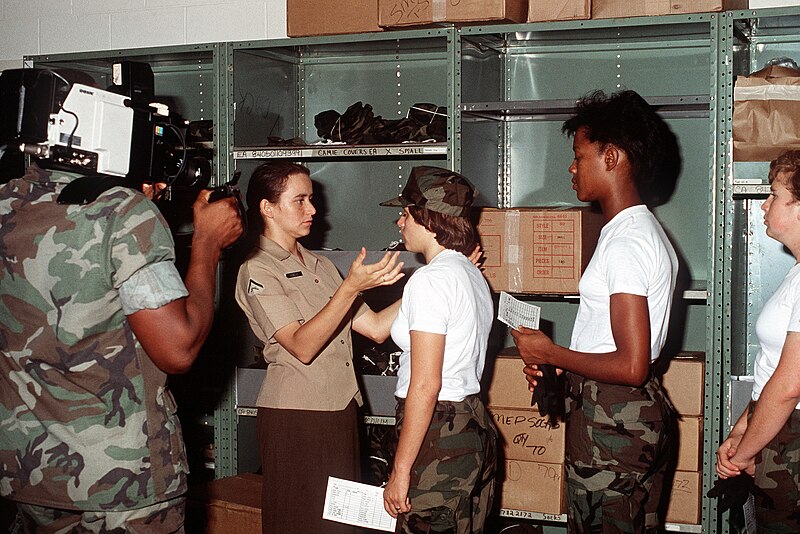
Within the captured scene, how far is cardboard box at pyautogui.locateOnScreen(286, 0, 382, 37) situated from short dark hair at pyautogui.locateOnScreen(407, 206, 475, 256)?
131 centimetres

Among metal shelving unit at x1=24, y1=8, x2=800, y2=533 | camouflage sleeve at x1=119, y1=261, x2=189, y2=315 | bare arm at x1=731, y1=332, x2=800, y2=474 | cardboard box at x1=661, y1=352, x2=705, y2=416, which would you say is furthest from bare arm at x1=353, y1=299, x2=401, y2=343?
camouflage sleeve at x1=119, y1=261, x2=189, y2=315

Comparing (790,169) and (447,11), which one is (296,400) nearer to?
(447,11)

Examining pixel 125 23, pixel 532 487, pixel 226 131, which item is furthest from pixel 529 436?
pixel 125 23

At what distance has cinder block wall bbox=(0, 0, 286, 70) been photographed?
4.79 meters

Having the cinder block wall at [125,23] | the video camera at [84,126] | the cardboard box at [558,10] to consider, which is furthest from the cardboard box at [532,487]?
the cinder block wall at [125,23]

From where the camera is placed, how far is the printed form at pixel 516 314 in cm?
296

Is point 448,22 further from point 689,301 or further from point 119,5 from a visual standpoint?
point 119,5

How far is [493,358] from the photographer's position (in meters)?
3.68

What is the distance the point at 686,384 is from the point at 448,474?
1.33 m

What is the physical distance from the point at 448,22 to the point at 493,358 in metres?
1.42

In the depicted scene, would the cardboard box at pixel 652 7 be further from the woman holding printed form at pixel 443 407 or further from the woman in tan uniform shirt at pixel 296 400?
the woman in tan uniform shirt at pixel 296 400

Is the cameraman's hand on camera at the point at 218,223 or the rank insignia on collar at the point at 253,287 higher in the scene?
the cameraman's hand on camera at the point at 218,223

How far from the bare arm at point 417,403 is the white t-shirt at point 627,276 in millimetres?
534

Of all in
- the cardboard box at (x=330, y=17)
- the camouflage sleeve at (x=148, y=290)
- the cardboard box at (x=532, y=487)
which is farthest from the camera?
the cardboard box at (x=330, y=17)
